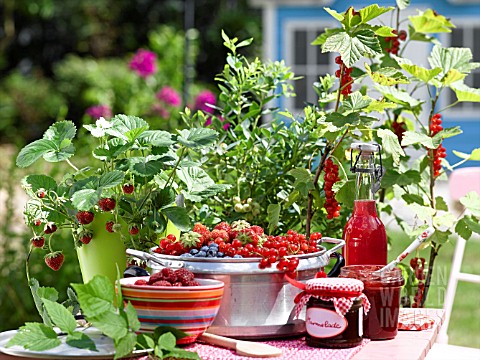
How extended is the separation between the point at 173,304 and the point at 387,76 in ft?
2.09

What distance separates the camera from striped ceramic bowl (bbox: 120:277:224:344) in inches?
47.5

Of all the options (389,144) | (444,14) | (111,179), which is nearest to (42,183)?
(111,179)

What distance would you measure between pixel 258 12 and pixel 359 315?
11.9 metres

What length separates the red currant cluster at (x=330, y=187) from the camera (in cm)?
165

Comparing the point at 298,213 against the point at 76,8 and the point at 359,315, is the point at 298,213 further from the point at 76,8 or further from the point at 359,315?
the point at 76,8

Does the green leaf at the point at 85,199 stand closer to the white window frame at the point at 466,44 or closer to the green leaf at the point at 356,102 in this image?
the green leaf at the point at 356,102

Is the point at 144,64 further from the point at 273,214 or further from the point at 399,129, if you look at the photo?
the point at 273,214

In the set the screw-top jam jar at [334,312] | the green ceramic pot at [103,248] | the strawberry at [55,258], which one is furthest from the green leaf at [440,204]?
the strawberry at [55,258]

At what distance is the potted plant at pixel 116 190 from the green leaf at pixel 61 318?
22 cm

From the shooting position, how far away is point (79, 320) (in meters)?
1.42

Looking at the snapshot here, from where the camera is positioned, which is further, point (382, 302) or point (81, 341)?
point (382, 302)

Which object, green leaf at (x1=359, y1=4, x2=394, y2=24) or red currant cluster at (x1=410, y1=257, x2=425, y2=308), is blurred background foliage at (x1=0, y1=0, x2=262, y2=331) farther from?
green leaf at (x1=359, y1=4, x2=394, y2=24)

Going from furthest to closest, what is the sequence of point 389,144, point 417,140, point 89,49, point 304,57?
point 89,49 < point 304,57 < point 417,140 < point 389,144

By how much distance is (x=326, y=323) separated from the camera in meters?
1.29
